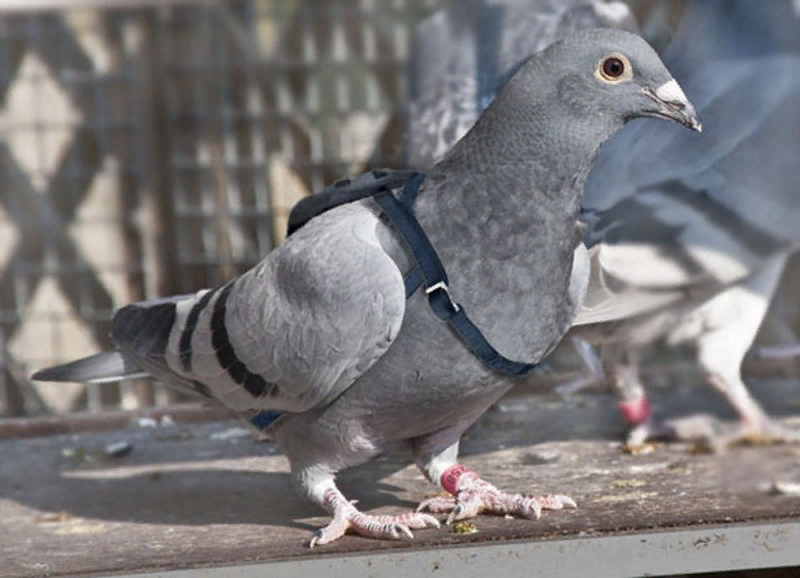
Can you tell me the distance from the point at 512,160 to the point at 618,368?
32.6 inches

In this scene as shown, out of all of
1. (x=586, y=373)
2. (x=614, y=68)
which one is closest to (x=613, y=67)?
(x=614, y=68)

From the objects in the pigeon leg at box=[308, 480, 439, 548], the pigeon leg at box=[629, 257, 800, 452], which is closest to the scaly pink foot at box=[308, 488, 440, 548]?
the pigeon leg at box=[308, 480, 439, 548]

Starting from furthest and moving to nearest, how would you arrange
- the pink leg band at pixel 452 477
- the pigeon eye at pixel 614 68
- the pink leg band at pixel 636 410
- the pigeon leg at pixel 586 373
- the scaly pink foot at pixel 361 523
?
1. the pigeon leg at pixel 586 373
2. the pink leg band at pixel 636 410
3. the pink leg band at pixel 452 477
4. the scaly pink foot at pixel 361 523
5. the pigeon eye at pixel 614 68

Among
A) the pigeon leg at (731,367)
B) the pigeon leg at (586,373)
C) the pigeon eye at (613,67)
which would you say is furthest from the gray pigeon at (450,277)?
the pigeon leg at (586,373)

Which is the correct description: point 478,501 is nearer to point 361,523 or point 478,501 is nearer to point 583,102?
point 361,523

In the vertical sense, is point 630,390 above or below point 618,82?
below

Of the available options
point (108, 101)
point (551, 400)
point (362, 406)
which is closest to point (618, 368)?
point (551, 400)

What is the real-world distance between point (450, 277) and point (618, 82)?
306 millimetres

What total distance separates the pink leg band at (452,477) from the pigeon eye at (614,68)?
58 centimetres

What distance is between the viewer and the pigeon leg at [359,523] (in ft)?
5.68

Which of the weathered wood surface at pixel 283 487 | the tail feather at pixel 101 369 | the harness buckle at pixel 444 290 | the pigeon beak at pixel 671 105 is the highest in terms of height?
the pigeon beak at pixel 671 105

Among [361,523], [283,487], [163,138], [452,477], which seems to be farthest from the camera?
[163,138]

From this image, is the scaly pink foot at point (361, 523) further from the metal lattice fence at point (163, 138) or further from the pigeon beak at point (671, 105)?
the metal lattice fence at point (163, 138)

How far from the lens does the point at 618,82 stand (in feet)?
5.35
